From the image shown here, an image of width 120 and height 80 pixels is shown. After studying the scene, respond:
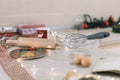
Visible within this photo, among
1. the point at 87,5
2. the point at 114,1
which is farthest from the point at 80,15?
the point at 114,1

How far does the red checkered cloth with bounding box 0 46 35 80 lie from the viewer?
71 cm

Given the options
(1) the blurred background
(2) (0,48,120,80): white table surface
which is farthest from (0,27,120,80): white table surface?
(1) the blurred background

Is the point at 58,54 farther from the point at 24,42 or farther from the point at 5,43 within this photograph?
the point at 5,43

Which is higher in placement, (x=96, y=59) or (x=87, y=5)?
A: (x=87, y=5)

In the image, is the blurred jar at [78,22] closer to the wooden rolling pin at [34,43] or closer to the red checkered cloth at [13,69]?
the wooden rolling pin at [34,43]

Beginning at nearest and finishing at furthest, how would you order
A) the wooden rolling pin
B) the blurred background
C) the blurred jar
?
1. the wooden rolling pin
2. the blurred background
3. the blurred jar

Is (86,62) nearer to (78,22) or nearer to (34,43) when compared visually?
(34,43)

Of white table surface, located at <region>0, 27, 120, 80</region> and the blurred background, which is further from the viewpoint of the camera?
the blurred background

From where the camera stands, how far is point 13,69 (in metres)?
0.78

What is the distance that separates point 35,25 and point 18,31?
116 mm

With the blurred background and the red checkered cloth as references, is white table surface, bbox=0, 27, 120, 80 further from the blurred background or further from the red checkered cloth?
the blurred background

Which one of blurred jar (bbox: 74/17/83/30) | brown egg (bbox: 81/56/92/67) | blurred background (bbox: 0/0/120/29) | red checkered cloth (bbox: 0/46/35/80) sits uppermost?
blurred background (bbox: 0/0/120/29)

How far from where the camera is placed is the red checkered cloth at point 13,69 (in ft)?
2.33

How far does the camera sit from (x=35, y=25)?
1.36 meters
